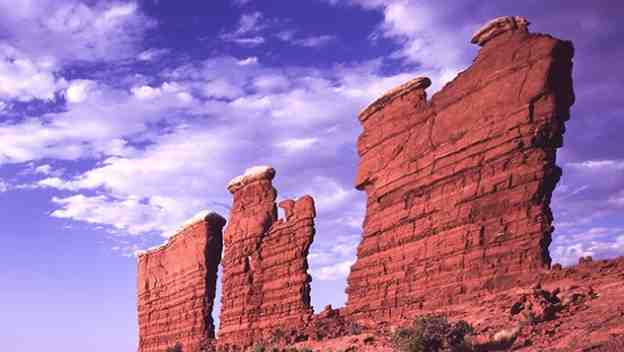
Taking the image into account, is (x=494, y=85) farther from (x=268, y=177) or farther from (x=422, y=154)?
(x=268, y=177)

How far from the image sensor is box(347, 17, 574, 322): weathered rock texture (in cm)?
2261

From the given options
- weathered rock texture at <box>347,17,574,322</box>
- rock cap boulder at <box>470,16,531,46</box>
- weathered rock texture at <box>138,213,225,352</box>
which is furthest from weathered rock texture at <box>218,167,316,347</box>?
rock cap boulder at <box>470,16,531,46</box>

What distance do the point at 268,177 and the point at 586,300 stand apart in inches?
833

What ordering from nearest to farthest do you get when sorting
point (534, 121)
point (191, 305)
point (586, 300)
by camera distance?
point (586, 300) → point (534, 121) → point (191, 305)

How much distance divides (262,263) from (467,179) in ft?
45.8

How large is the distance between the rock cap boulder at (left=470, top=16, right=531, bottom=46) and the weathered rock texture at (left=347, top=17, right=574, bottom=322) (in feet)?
0.12

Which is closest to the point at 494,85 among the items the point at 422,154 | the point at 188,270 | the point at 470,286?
the point at 422,154

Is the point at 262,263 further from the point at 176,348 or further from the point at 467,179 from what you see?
the point at 467,179

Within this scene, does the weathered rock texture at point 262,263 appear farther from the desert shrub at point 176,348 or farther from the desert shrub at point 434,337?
the desert shrub at point 434,337

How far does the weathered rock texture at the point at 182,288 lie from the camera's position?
39.2m

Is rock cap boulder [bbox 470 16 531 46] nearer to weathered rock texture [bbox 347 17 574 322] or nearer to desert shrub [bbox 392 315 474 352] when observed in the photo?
weathered rock texture [bbox 347 17 574 322]

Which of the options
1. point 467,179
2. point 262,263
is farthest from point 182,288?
point 467,179

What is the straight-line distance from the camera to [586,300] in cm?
1805

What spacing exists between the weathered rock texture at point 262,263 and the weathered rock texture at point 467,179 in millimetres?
3904
